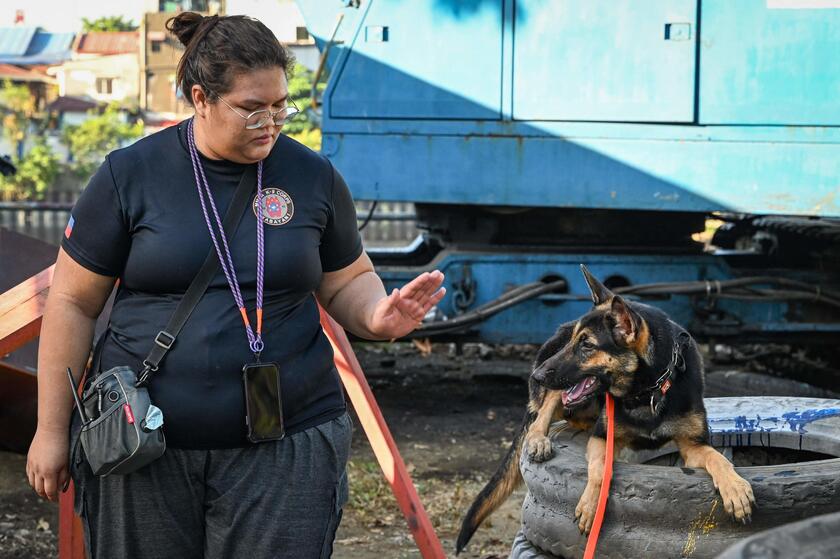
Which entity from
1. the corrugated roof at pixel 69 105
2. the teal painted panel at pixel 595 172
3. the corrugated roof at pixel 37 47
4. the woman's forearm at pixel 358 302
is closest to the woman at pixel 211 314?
the woman's forearm at pixel 358 302

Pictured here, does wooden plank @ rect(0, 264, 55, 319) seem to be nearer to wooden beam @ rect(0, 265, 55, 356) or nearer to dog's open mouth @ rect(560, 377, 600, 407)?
wooden beam @ rect(0, 265, 55, 356)

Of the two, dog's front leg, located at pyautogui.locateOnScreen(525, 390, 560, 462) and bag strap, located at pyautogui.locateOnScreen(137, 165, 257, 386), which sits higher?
bag strap, located at pyautogui.locateOnScreen(137, 165, 257, 386)

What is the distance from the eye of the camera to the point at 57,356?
→ 253 cm

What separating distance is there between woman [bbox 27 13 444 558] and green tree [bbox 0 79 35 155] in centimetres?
3677

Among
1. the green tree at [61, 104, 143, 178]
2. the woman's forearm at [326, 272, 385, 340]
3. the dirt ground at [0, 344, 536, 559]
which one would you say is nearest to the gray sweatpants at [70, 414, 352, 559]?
the woman's forearm at [326, 272, 385, 340]

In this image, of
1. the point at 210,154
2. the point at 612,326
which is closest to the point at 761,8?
the point at 612,326

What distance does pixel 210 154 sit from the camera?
2498 millimetres

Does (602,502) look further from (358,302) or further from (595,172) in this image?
(595,172)

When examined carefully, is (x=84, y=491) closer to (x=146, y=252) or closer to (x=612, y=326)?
(x=146, y=252)

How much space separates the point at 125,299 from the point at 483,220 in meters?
4.44

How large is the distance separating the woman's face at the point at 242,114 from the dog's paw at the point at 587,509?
1208 mm

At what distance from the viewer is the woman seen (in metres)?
2.43

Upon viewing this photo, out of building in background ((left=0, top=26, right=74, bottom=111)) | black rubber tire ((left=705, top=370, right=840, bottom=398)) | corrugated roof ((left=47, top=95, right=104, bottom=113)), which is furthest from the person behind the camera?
building in background ((left=0, top=26, right=74, bottom=111))

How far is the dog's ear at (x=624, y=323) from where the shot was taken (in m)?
2.90
